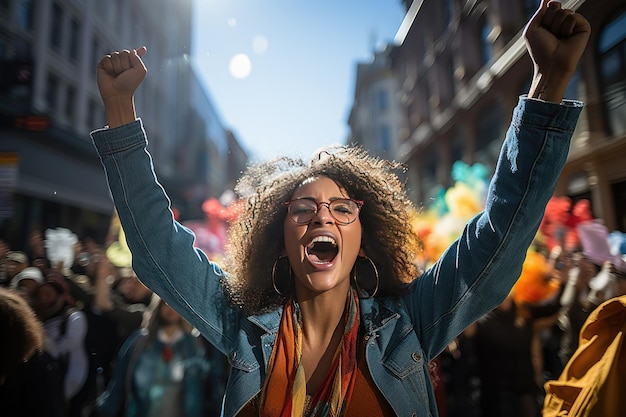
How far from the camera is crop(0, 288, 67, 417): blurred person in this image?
1.74 metres

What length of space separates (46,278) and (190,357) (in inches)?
51.6

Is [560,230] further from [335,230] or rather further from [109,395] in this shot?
→ [109,395]

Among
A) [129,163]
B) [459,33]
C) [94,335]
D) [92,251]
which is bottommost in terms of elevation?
[94,335]

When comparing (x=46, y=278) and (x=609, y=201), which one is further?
(x=609, y=201)

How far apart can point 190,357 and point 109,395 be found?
0.54 meters

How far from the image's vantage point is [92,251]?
16.3 feet

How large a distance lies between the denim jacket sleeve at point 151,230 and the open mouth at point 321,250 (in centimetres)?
33

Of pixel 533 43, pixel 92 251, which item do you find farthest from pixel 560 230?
pixel 92 251

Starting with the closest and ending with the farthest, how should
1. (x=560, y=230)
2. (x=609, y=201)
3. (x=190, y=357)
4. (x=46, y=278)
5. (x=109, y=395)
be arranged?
(x=109, y=395)
(x=190, y=357)
(x=46, y=278)
(x=560, y=230)
(x=609, y=201)

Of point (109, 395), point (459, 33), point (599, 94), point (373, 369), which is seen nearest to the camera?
point (373, 369)

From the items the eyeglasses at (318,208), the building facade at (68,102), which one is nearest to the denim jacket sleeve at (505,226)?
the eyeglasses at (318,208)

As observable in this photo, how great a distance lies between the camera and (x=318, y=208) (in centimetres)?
127

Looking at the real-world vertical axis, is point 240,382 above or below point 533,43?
below

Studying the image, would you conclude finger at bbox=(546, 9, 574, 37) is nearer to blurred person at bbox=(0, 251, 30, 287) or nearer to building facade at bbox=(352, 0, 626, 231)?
building facade at bbox=(352, 0, 626, 231)
